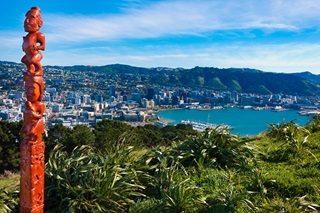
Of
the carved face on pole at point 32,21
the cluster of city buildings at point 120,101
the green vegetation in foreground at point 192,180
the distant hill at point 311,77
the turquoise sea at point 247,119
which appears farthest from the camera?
the distant hill at point 311,77

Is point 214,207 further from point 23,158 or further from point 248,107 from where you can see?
point 248,107

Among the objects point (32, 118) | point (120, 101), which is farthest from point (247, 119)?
point (120, 101)

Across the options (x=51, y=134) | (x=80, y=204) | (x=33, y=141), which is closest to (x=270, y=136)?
(x=80, y=204)

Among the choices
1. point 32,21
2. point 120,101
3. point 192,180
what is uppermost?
point 32,21

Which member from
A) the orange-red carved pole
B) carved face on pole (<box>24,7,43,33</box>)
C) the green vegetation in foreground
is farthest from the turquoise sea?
carved face on pole (<box>24,7,43,33</box>)

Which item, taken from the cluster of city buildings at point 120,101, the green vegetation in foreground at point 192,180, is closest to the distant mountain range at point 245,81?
the cluster of city buildings at point 120,101

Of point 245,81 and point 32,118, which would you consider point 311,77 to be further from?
point 32,118

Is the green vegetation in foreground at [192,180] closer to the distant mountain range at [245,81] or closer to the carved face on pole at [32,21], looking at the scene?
the carved face on pole at [32,21]
